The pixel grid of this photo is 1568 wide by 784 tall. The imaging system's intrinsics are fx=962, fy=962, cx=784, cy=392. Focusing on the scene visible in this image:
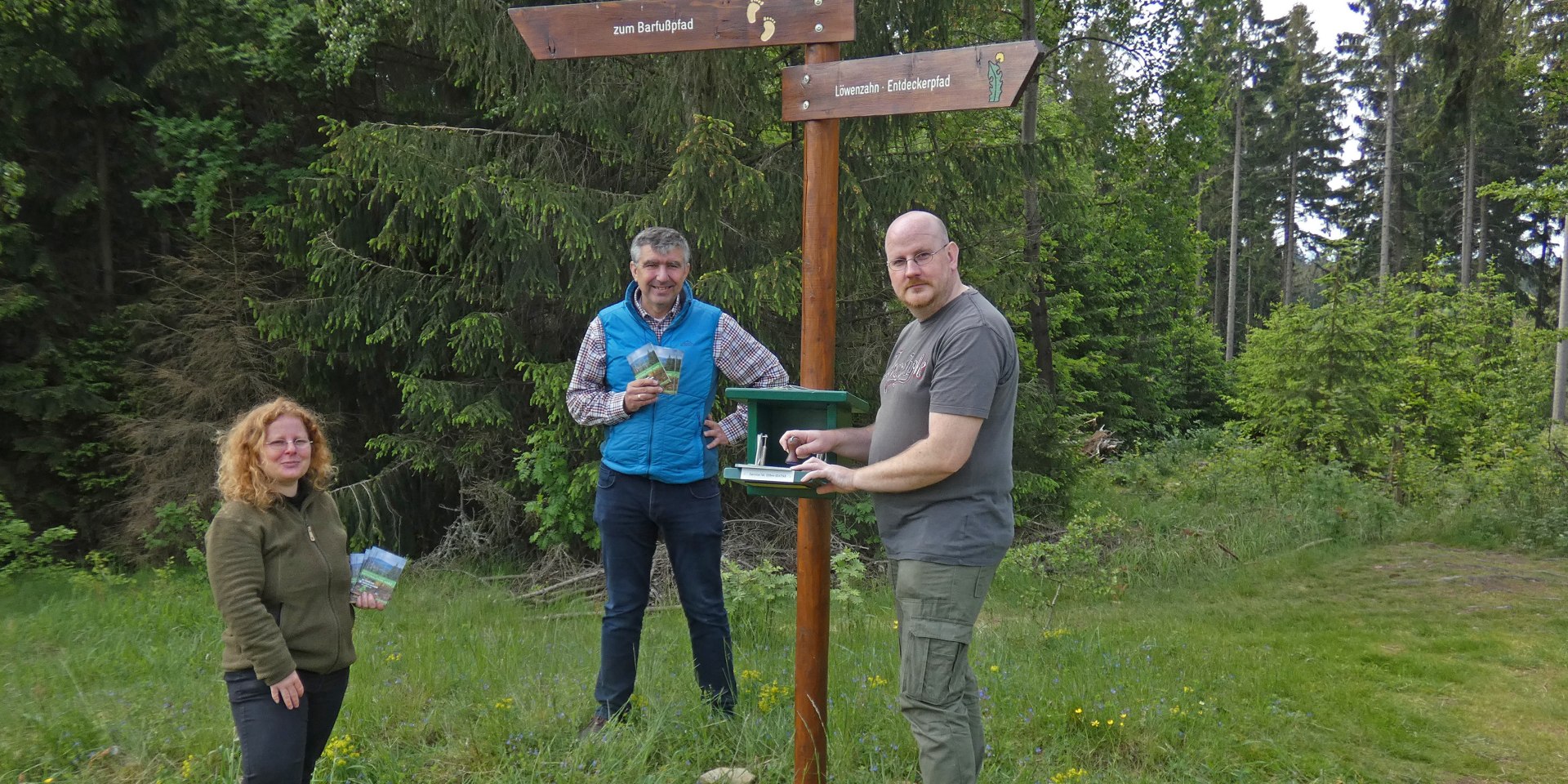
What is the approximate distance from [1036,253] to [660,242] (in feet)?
28.6

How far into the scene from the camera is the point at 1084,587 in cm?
823

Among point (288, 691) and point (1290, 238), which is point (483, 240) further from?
point (1290, 238)

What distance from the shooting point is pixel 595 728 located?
3883 mm

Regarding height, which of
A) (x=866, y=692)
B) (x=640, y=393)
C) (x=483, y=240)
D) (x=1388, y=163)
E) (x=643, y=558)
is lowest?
(x=866, y=692)

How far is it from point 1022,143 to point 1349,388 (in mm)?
6993

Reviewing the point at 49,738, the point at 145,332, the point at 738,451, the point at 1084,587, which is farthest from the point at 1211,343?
the point at 49,738

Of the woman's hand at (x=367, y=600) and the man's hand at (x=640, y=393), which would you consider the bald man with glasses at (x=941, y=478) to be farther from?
the woman's hand at (x=367, y=600)

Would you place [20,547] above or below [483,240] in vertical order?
below

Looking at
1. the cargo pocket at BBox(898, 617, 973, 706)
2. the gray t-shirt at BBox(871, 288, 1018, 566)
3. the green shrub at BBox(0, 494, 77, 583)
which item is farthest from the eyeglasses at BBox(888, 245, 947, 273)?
the green shrub at BBox(0, 494, 77, 583)

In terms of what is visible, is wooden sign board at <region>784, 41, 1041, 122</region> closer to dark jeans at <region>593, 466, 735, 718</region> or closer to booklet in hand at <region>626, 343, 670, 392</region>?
booklet in hand at <region>626, 343, 670, 392</region>

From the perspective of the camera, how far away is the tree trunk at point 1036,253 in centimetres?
1083

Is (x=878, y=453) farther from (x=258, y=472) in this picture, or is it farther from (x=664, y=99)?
(x=664, y=99)

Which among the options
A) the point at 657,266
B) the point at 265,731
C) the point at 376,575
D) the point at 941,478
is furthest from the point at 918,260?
the point at 265,731

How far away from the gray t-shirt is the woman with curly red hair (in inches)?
67.4
